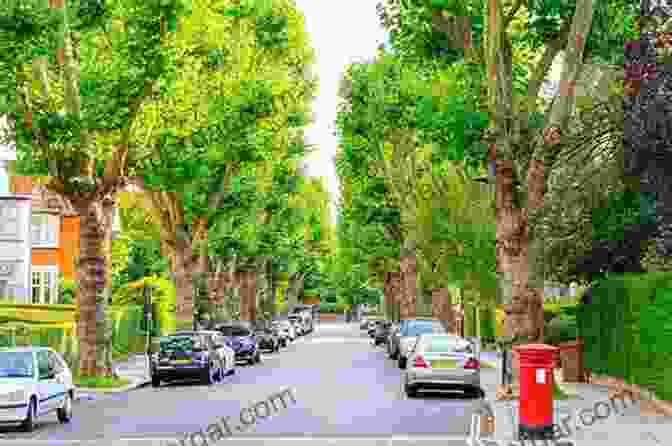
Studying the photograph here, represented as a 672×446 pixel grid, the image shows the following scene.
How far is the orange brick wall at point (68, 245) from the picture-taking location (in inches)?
2852

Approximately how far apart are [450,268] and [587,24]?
64.6 ft

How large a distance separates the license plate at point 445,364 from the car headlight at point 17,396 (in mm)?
10452

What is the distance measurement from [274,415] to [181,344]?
12345 mm

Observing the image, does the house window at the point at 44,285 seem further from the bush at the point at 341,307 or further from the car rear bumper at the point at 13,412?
the bush at the point at 341,307

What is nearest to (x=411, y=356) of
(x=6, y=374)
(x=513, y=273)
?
(x=513, y=273)

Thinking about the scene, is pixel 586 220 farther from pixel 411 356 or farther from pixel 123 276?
pixel 123 276

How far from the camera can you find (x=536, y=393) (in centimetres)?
1692

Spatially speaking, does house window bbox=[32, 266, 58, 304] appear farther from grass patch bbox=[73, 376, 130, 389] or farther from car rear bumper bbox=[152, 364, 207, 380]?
grass patch bbox=[73, 376, 130, 389]

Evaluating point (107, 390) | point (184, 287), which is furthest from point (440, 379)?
point (184, 287)

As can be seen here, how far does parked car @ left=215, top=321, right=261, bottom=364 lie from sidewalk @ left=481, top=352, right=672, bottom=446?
22.5 m

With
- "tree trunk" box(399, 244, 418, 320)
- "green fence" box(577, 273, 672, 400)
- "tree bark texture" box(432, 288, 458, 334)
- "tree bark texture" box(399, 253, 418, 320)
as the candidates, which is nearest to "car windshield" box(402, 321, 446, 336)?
"green fence" box(577, 273, 672, 400)

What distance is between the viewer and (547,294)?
216ft

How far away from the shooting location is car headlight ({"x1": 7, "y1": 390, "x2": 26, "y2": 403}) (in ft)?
63.8

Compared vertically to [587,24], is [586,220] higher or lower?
lower
